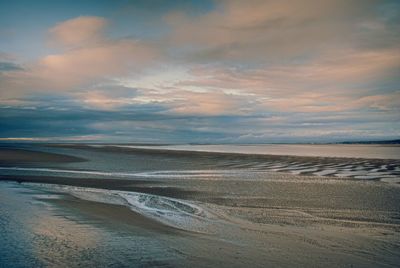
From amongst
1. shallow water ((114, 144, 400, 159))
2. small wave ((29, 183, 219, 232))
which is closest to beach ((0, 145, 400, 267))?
small wave ((29, 183, 219, 232))

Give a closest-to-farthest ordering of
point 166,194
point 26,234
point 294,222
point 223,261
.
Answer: point 223,261 < point 26,234 < point 294,222 < point 166,194

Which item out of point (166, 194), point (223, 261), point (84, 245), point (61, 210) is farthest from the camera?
point (166, 194)

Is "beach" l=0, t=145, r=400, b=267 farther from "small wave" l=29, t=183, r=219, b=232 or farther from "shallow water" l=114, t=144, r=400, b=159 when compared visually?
"shallow water" l=114, t=144, r=400, b=159

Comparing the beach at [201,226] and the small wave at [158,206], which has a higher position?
the beach at [201,226]

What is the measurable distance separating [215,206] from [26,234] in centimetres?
700

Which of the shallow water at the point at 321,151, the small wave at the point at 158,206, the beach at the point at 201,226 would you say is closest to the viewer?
the beach at the point at 201,226

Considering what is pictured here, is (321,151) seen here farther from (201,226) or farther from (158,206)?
(201,226)

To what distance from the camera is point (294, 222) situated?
11.2 metres

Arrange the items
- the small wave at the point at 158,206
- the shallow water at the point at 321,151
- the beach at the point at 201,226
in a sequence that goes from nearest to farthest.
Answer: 1. the beach at the point at 201,226
2. the small wave at the point at 158,206
3. the shallow water at the point at 321,151

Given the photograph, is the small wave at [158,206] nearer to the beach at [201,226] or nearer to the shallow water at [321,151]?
the beach at [201,226]

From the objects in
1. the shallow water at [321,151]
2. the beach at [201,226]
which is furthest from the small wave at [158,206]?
the shallow water at [321,151]

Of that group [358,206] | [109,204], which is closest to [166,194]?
[109,204]

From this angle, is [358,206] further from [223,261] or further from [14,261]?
[14,261]

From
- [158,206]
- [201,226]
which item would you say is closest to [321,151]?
[158,206]
